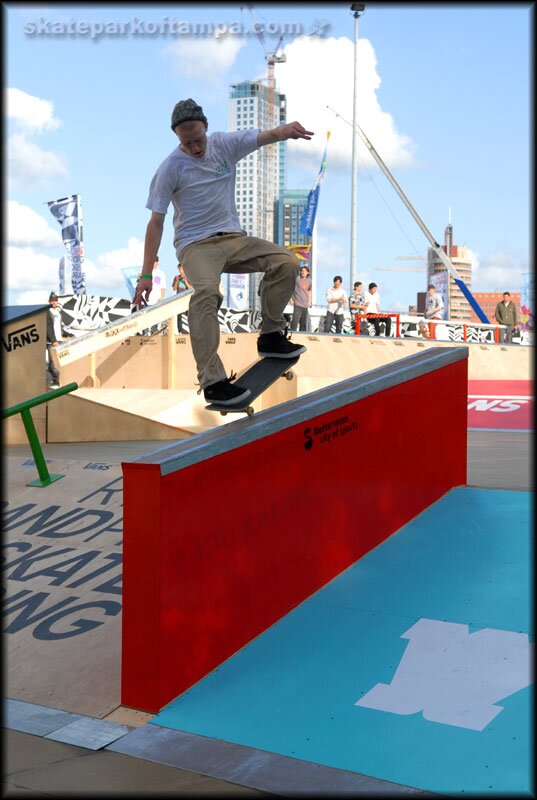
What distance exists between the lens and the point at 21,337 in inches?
387

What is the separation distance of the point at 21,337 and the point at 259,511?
6.15 m

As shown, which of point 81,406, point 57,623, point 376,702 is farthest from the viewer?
point 81,406

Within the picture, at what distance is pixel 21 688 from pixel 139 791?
A: 136cm

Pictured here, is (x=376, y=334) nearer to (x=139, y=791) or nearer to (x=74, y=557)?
(x=74, y=557)

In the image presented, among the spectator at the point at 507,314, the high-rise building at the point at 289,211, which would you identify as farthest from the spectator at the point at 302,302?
the high-rise building at the point at 289,211

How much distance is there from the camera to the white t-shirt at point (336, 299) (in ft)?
62.4

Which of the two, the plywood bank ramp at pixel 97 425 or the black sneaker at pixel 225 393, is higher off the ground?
the black sneaker at pixel 225 393

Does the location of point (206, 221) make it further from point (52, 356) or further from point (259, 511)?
point (52, 356)

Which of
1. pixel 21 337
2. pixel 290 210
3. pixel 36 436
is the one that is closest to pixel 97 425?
pixel 21 337

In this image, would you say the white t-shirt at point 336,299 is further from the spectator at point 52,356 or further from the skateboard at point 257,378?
the skateboard at point 257,378

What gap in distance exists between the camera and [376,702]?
3775 millimetres

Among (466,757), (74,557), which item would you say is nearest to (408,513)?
(74,557)

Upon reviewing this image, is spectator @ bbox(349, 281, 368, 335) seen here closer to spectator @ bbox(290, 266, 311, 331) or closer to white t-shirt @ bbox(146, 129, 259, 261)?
spectator @ bbox(290, 266, 311, 331)

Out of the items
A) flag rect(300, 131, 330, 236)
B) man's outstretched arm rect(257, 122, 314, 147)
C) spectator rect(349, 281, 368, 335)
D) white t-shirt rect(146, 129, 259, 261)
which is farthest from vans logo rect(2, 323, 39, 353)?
flag rect(300, 131, 330, 236)
